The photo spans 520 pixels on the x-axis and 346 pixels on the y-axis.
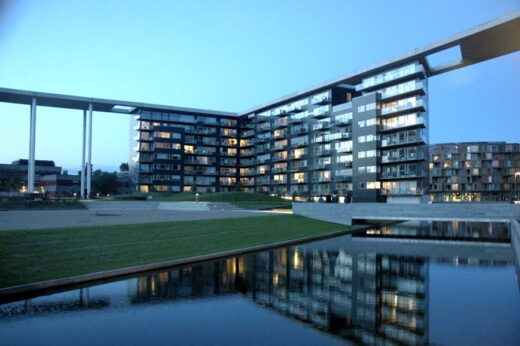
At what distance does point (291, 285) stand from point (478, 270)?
10321 millimetres

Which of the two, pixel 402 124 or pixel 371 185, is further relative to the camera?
pixel 371 185

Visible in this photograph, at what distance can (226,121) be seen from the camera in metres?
122

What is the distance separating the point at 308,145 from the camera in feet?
322

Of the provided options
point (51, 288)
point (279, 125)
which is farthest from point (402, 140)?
point (51, 288)

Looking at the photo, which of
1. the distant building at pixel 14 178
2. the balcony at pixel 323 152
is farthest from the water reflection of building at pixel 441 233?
the distant building at pixel 14 178

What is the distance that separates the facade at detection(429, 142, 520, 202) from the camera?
399 ft

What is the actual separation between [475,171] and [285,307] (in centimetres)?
12648

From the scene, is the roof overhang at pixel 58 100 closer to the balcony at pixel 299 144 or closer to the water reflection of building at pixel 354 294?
the balcony at pixel 299 144

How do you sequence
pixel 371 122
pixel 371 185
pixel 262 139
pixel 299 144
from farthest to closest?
1. pixel 262 139
2. pixel 299 144
3. pixel 371 122
4. pixel 371 185

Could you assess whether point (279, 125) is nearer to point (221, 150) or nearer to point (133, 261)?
point (221, 150)

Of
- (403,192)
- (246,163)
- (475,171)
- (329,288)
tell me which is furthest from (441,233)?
(475,171)

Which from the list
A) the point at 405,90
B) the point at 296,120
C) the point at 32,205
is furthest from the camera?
the point at 296,120

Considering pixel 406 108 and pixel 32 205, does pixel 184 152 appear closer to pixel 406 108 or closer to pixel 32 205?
pixel 406 108

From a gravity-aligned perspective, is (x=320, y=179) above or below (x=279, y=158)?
below
